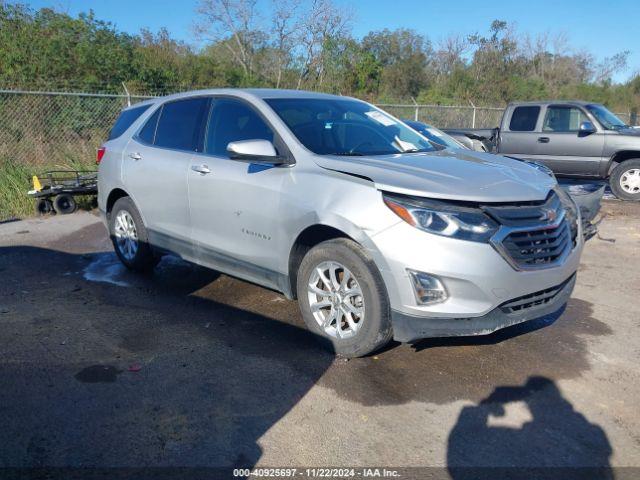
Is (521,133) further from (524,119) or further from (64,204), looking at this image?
(64,204)

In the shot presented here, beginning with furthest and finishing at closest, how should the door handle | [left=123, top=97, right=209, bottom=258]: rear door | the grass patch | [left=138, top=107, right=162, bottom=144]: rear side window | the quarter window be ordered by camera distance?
the quarter window, the grass patch, [left=138, top=107, right=162, bottom=144]: rear side window, [left=123, top=97, right=209, bottom=258]: rear door, the door handle

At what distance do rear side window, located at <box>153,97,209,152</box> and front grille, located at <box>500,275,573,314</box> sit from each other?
2.88m

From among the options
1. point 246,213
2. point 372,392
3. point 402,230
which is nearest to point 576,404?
point 372,392

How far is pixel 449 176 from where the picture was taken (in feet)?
11.8

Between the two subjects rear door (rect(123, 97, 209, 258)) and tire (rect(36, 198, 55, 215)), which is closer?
rear door (rect(123, 97, 209, 258))

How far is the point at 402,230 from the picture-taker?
3.31m

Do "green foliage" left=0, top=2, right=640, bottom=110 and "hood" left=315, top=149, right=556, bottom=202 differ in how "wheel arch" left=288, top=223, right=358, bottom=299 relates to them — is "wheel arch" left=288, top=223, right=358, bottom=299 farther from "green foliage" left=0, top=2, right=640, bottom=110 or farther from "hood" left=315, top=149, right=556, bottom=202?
"green foliage" left=0, top=2, right=640, bottom=110

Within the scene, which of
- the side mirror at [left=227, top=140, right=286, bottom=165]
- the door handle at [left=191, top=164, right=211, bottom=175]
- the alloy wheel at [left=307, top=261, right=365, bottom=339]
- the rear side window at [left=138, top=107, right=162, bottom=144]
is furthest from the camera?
the rear side window at [left=138, top=107, right=162, bottom=144]

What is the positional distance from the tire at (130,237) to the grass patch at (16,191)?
12.8 feet


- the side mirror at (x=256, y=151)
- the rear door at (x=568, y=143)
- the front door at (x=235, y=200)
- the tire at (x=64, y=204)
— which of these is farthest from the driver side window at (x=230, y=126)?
the rear door at (x=568, y=143)

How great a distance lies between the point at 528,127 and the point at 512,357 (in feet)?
28.1

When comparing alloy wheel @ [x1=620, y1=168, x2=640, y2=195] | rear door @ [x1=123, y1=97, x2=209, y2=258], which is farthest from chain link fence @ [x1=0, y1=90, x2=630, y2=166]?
alloy wheel @ [x1=620, y1=168, x2=640, y2=195]

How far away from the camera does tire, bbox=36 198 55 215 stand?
889 cm

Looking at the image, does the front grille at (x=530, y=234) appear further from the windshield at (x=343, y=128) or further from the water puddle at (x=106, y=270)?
the water puddle at (x=106, y=270)
